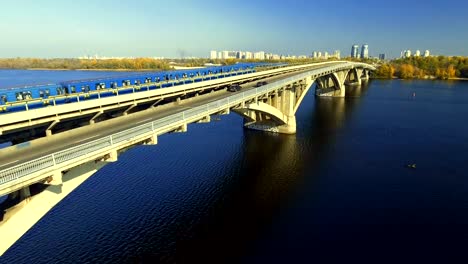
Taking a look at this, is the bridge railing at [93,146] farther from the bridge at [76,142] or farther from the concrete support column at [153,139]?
the concrete support column at [153,139]

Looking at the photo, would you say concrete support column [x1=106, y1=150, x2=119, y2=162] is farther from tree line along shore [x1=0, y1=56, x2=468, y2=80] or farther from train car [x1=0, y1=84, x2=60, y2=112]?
tree line along shore [x1=0, y1=56, x2=468, y2=80]

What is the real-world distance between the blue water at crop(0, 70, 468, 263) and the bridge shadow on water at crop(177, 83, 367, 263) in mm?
131

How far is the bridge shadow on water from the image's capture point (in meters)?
23.2

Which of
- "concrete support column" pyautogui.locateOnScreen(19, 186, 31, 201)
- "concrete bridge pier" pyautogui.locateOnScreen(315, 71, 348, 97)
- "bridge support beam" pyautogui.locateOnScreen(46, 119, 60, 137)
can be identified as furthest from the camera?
"concrete bridge pier" pyautogui.locateOnScreen(315, 71, 348, 97)

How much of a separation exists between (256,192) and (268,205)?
288cm

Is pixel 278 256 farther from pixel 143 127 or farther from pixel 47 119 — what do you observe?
pixel 47 119

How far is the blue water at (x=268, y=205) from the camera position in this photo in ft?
73.6

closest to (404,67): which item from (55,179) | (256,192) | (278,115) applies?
(278,115)

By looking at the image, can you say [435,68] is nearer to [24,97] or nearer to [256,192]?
[256,192]

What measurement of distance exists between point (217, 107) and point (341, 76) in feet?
281

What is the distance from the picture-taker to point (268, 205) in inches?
1158

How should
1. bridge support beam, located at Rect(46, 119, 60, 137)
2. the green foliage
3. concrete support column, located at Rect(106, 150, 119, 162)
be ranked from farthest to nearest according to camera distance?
the green foliage, bridge support beam, located at Rect(46, 119, 60, 137), concrete support column, located at Rect(106, 150, 119, 162)

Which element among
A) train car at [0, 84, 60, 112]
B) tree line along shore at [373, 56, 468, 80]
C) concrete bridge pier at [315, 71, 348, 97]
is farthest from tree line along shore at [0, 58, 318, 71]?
train car at [0, 84, 60, 112]

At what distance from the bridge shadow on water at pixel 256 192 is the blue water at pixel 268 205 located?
0.13 metres
